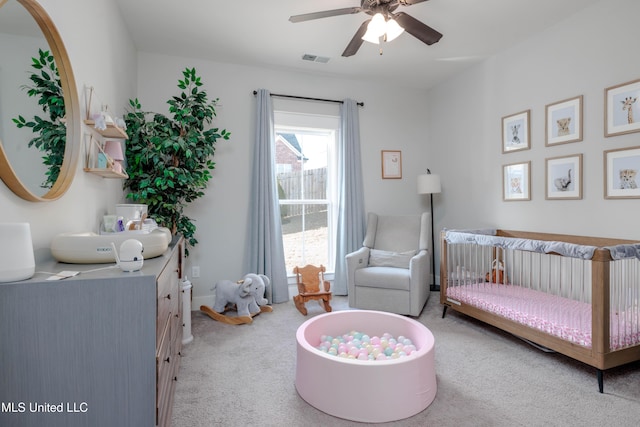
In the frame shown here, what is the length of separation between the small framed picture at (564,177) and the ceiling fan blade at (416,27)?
1.53 metres

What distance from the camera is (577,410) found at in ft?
5.71

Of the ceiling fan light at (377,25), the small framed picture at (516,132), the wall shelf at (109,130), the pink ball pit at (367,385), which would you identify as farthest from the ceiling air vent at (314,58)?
the pink ball pit at (367,385)

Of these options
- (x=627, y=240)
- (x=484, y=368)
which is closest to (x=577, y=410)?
(x=484, y=368)

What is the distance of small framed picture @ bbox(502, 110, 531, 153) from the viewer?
10.4 feet

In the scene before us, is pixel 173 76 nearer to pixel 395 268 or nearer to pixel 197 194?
pixel 197 194

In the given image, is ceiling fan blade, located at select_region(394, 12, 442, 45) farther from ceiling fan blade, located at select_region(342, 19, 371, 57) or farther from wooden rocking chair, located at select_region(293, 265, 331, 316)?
wooden rocking chair, located at select_region(293, 265, 331, 316)

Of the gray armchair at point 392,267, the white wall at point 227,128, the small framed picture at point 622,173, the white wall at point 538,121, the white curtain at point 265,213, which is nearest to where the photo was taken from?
the small framed picture at point 622,173

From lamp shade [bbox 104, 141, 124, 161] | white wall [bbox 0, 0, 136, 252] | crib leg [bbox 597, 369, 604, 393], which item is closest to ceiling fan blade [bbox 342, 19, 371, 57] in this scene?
white wall [bbox 0, 0, 136, 252]

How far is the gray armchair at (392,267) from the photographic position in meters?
3.15

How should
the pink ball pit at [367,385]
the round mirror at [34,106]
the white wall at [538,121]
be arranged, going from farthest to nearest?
the white wall at [538,121]
the pink ball pit at [367,385]
the round mirror at [34,106]

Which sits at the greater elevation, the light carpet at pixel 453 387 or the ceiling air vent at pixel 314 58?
the ceiling air vent at pixel 314 58

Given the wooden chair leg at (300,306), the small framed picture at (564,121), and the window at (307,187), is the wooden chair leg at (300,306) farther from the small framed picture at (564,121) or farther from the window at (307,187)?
the small framed picture at (564,121)

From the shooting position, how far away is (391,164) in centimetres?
433

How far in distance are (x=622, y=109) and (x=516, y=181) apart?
0.98 metres
